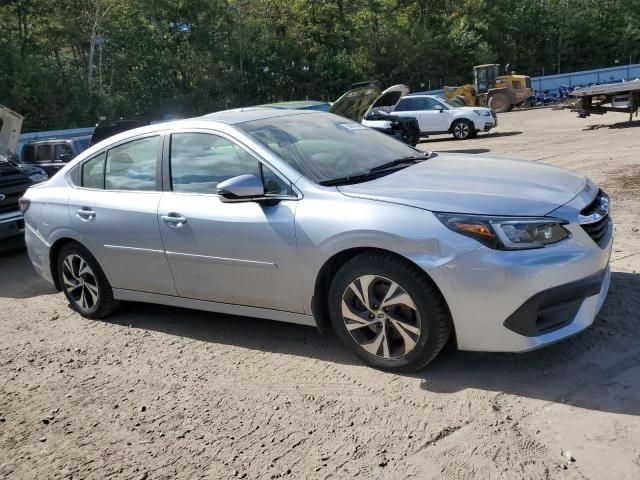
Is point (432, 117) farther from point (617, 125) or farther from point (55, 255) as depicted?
point (55, 255)

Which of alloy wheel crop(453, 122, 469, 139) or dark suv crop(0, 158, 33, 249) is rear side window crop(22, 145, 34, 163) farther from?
alloy wheel crop(453, 122, 469, 139)

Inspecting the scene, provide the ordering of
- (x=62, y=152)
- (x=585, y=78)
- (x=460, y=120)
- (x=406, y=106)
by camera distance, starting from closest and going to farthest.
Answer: (x=62, y=152)
(x=460, y=120)
(x=406, y=106)
(x=585, y=78)

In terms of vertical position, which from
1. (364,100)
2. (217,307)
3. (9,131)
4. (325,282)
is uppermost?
(9,131)

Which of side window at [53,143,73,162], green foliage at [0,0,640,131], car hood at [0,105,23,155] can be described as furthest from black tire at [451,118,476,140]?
green foliage at [0,0,640,131]

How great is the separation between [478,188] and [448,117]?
59.2 ft

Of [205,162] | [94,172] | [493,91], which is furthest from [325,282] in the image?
[493,91]

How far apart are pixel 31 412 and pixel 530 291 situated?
3.06 metres

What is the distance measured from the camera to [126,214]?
483 cm

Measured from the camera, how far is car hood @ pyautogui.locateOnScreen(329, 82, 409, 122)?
43.0 ft

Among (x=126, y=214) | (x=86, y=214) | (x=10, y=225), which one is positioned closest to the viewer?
(x=126, y=214)

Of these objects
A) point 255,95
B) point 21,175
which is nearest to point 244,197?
point 21,175

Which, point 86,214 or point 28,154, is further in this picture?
point 28,154

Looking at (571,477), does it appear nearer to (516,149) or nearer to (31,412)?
(31,412)

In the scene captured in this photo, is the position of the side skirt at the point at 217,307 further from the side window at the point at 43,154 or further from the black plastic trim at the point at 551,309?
the side window at the point at 43,154
